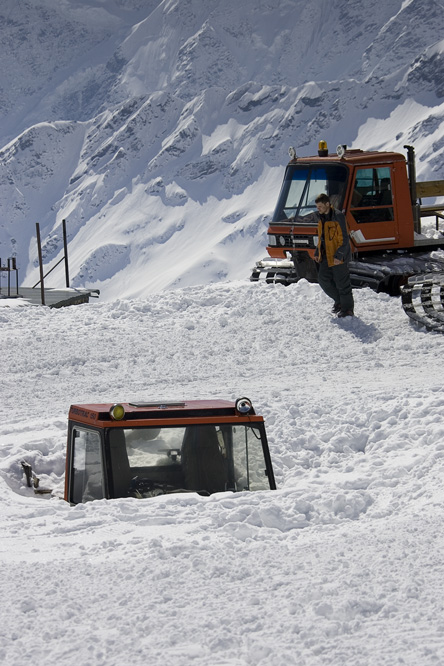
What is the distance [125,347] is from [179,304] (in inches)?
94.7

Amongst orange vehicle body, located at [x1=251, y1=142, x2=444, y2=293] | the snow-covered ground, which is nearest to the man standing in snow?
the snow-covered ground

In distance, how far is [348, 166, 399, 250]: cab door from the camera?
1714 cm

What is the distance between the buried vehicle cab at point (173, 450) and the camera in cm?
679

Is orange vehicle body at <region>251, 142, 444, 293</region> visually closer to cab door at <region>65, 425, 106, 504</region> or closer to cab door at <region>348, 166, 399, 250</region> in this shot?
cab door at <region>348, 166, 399, 250</region>

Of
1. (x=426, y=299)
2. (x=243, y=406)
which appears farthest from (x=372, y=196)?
(x=243, y=406)

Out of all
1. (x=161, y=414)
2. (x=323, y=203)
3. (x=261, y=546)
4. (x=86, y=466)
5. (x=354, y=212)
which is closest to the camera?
(x=261, y=546)

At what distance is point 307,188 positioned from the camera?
17.7 metres

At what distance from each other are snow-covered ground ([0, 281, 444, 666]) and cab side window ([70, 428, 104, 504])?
7.5 inches

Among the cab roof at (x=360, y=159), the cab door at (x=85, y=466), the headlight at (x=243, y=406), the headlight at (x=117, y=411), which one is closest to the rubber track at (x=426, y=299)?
the cab roof at (x=360, y=159)

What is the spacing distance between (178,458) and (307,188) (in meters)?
11.4

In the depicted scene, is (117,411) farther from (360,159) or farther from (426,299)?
(360,159)

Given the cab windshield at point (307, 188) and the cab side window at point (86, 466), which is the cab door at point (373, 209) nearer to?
the cab windshield at point (307, 188)

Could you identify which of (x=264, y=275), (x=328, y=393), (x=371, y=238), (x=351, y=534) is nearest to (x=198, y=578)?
(x=351, y=534)

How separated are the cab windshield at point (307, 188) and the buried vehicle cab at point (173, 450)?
34.4ft
